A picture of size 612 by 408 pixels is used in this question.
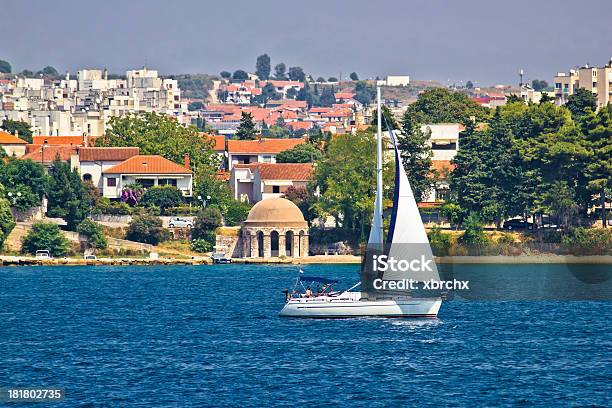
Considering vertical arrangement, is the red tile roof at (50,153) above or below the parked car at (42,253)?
above

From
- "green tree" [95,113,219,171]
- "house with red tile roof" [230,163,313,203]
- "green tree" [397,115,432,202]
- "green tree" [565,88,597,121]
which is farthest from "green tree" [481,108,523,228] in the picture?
"green tree" [95,113,219,171]

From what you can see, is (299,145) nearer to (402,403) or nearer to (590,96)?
(590,96)

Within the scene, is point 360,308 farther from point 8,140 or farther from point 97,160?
point 8,140

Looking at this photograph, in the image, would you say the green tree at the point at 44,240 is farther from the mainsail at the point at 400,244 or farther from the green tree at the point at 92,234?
the mainsail at the point at 400,244

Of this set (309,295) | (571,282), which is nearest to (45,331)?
(309,295)

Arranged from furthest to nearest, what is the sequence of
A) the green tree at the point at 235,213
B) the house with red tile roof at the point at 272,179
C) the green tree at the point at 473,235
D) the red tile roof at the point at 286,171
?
the red tile roof at the point at 286,171, the house with red tile roof at the point at 272,179, the green tree at the point at 235,213, the green tree at the point at 473,235

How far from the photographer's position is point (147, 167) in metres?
121

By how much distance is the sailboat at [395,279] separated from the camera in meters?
63.0

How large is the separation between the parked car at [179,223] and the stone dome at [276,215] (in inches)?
197

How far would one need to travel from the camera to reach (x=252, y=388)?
48.2 meters

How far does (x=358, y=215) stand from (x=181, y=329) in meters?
47.2

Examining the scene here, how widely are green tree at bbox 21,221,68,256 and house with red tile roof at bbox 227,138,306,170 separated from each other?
39.5m

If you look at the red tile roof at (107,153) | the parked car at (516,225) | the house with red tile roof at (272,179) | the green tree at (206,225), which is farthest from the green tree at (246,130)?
the parked car at (516,225)

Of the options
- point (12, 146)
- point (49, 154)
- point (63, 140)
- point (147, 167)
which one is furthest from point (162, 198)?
point (63, 140)
